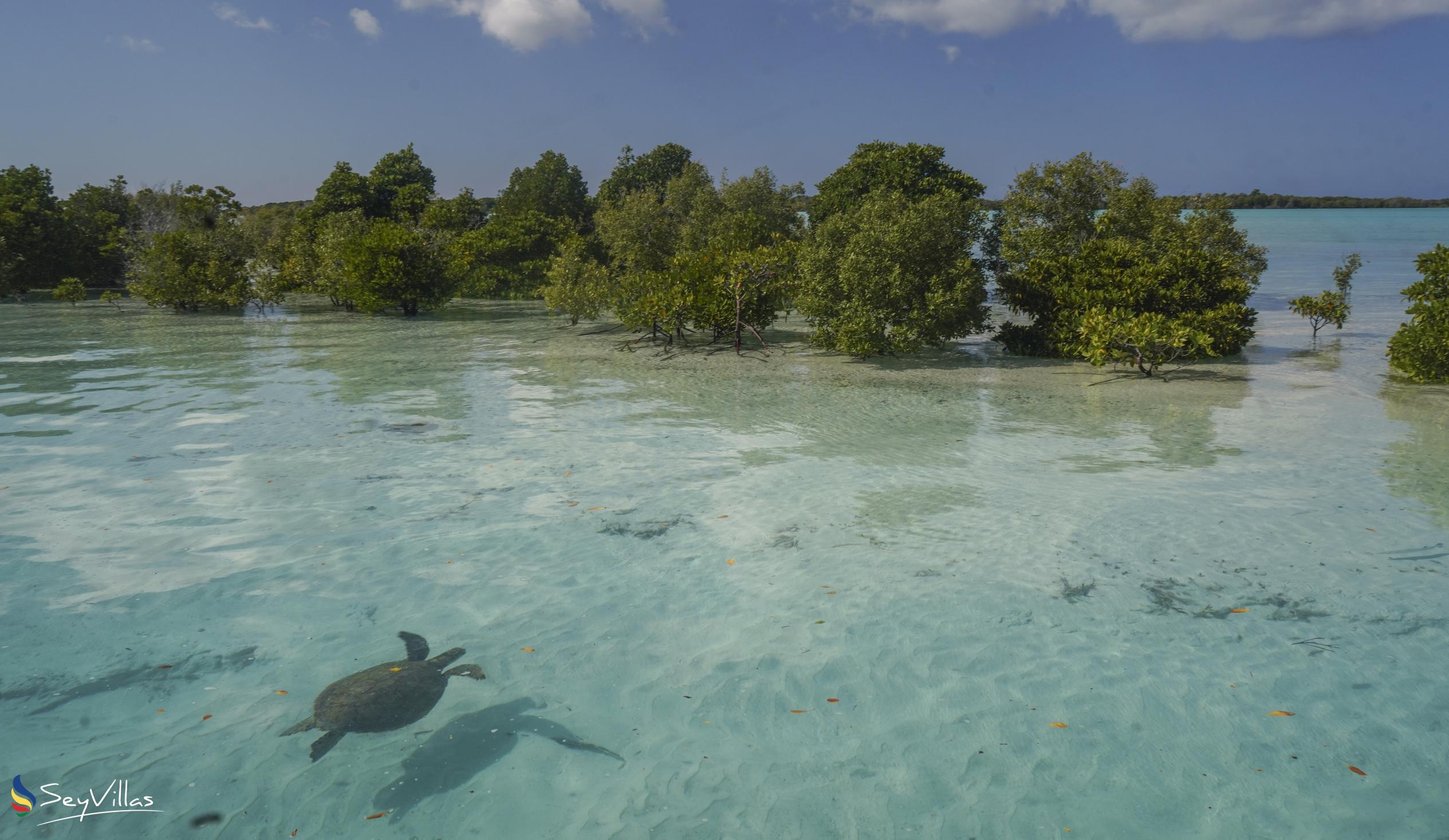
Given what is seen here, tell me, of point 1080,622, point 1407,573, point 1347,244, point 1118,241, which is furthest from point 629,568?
point 1347,244

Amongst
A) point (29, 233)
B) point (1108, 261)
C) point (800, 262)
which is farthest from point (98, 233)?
point (1108, 261)

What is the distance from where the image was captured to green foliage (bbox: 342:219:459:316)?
36.2 meters

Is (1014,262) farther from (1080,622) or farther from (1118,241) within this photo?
(1080,622)

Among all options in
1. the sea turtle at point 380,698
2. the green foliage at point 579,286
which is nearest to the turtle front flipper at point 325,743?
the sea turtle at point 380,698

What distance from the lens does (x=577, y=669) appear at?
6.73m

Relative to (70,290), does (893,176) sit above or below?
above

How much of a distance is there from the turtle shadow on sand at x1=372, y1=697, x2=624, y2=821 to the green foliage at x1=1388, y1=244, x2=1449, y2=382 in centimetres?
2162

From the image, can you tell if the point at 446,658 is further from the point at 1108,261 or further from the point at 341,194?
the point at 341,194

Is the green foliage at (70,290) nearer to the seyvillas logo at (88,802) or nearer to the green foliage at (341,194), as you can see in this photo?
the green foliage at (341,194)

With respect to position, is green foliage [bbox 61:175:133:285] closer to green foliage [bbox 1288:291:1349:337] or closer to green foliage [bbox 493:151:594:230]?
green foliage [bbox 493:151:594:230]

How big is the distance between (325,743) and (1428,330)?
23.3 m

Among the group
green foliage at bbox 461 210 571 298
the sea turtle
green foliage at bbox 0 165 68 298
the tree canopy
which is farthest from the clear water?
green foliage at bbox 0 165 68 298

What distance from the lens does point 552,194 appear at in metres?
66.4

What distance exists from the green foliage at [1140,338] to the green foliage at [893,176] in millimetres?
18501
